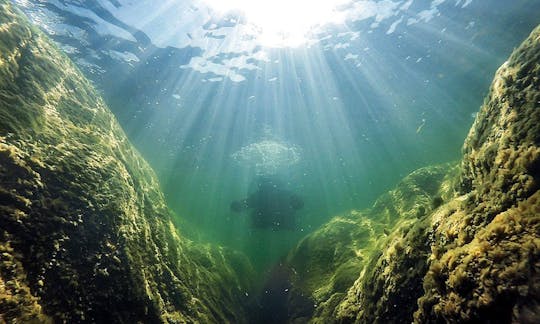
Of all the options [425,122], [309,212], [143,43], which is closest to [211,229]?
[309,212]

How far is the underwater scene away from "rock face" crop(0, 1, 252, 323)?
26 mm

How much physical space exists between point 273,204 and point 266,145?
6.34 m

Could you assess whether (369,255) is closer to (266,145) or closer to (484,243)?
(484,243)

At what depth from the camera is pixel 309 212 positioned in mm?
72750

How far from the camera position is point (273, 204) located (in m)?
23.7

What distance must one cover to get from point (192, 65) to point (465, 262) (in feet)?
50.8

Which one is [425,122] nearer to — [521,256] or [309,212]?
[521,256]

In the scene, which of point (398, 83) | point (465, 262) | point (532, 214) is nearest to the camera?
point (532, 214)

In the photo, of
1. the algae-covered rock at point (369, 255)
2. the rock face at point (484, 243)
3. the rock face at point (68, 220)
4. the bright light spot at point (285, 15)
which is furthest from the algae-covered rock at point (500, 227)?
the bright light spot at point (285, 15)

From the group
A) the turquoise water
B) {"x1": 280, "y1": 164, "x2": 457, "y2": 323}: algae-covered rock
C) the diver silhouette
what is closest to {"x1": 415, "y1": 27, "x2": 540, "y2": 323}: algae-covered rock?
{"x1": 280, "y1": 164, "x2": 457, "y2": 323}: algae-covered rock

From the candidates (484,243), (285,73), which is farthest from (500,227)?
(285,73)

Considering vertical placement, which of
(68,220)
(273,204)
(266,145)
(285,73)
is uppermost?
(266,145)

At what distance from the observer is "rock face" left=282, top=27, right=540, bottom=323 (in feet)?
8.04

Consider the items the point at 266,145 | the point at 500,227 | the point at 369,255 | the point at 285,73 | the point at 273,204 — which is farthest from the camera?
the point at 266,145
